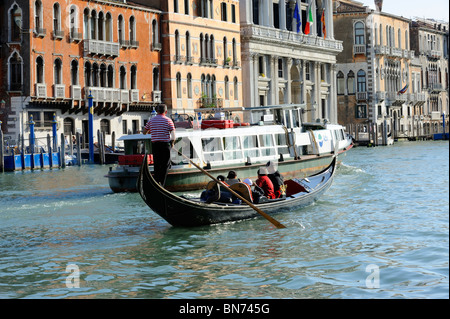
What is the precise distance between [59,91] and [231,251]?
23.8 m

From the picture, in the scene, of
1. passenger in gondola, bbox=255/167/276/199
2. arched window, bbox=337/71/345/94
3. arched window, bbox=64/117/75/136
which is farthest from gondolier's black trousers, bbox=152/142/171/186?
arched window, bbox=337/71/345/94

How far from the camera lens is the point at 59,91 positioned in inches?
1304

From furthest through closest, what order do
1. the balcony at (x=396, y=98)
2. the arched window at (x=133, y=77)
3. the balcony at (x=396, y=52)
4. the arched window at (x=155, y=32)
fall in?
the balcony at (x=396, y=52) → the balcony at (x=396, y=98) → the arched window at (x=155, y=32) → the arched window at (x=133, y=77)

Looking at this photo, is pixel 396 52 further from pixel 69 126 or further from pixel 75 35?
pixel 69 126

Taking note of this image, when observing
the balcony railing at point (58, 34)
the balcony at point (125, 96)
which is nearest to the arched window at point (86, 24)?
the balcony railing at point (58, 34)

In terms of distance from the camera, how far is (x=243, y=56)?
144 feet

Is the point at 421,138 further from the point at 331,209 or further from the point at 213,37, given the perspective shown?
the point at 331,209

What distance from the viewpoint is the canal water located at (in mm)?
8398

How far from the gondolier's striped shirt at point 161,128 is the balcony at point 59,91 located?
21597 millimetres

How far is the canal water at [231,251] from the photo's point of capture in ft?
27.6

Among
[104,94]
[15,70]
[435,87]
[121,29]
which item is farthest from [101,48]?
[435,87]

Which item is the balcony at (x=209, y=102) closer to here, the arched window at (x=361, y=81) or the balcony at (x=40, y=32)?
the balcony at (x=40, y=32)
